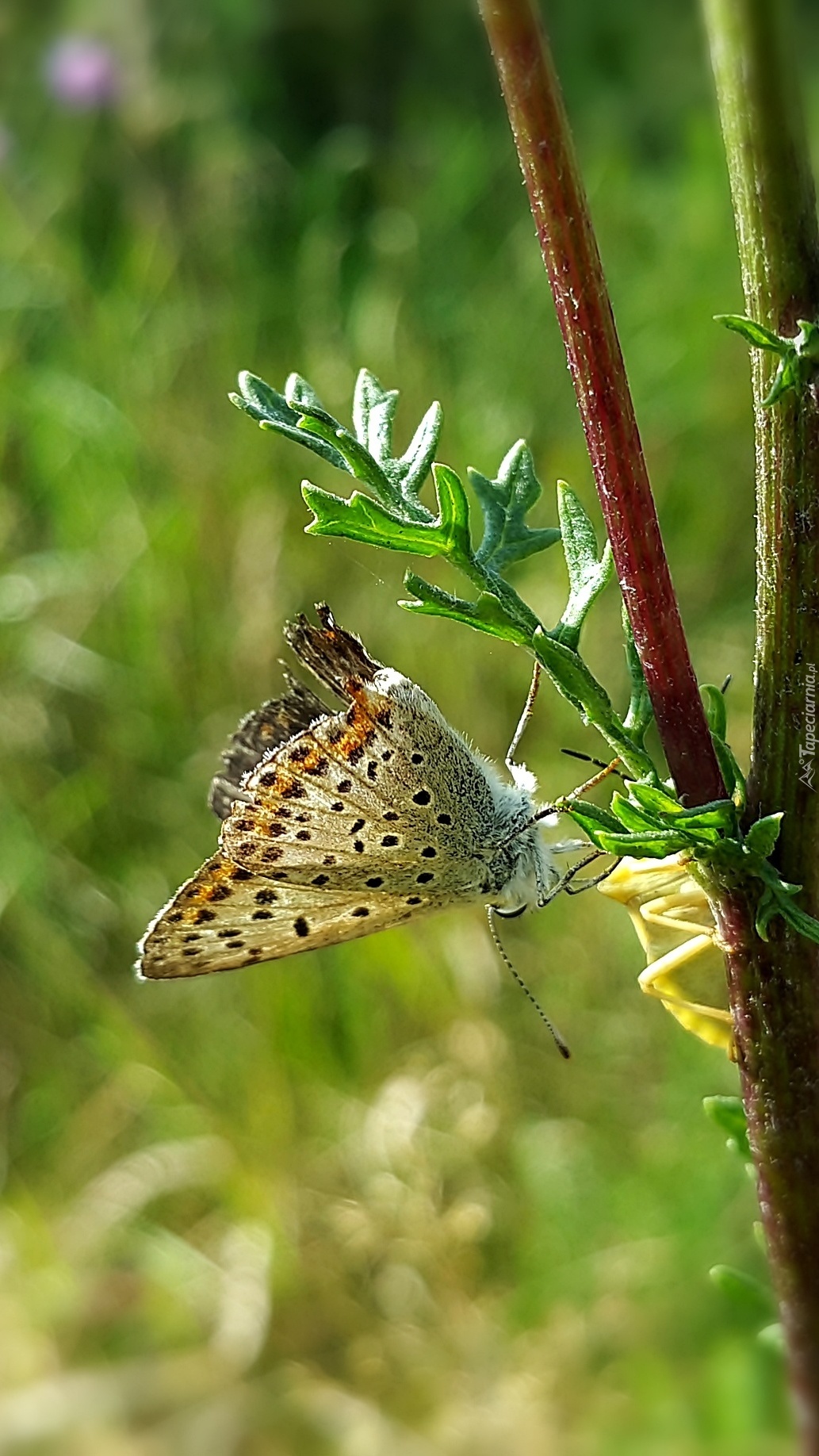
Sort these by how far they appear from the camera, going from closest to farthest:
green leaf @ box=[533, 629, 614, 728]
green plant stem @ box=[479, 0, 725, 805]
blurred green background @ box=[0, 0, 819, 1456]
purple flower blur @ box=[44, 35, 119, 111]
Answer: green plant stem @ box=[479, 0, 725, 805] < green leaf @ box=[533, 629, 614, 728] < blurred green background @ box=[0, 0, 819, 1456] < purple flower blur @ box=[44, 35, 119, 111]

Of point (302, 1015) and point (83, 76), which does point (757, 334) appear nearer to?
point (302, 1015)

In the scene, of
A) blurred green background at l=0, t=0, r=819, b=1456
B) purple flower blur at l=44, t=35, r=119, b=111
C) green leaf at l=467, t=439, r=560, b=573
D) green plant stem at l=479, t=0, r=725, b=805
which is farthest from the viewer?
purple flower blur at l=44, t=35, r=119, b=111

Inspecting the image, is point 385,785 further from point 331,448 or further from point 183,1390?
point 183,1390

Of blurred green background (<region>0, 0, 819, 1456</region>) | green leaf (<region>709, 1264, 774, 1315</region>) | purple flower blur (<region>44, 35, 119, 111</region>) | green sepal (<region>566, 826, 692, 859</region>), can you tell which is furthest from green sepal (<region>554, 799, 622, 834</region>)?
purple flower blur (<region>44, 35, 119, 111</region>)

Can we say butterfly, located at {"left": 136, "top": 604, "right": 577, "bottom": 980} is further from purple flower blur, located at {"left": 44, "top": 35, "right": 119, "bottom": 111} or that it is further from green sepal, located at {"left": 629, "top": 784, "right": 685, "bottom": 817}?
purple flower blur, located at {"left": 44, "top": 35, "right": 119, "bottom": 111}

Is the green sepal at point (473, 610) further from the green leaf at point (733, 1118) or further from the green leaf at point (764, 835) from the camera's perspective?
the green leaf at point (733, 1118)

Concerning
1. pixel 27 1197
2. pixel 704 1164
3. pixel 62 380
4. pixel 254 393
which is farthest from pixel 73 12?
pixel 254 393

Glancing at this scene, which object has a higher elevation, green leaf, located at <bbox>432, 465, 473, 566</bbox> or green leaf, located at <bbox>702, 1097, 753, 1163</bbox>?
green leaf, located at <bbox>432, 465, 473, 566</bbox>

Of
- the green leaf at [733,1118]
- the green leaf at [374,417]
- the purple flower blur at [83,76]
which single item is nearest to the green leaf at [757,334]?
the green leaf at [374,417]
